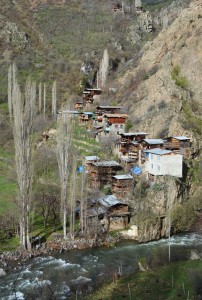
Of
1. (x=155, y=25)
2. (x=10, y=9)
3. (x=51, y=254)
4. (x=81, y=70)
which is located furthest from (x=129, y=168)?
(x=10, y=9)

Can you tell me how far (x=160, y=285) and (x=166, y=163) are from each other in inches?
767

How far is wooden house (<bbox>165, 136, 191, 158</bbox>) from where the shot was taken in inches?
1886

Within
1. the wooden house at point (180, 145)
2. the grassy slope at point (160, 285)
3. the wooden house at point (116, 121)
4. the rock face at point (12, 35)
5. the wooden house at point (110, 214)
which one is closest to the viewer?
the grassy slope at point (160, 285)

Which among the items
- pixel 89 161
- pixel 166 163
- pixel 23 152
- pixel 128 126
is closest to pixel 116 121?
pixel 128 126

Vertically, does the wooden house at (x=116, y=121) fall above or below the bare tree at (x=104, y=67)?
below

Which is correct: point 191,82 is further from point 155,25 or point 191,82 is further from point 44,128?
point 155,25

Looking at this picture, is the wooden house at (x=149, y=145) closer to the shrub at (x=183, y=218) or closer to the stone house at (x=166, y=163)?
the stone house at (x=166, y=163)

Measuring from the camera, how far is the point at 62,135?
123ft

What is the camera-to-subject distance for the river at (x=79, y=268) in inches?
1051

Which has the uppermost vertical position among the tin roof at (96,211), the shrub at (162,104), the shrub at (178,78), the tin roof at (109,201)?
the shrub at (178,78)

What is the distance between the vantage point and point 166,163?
4359 cm

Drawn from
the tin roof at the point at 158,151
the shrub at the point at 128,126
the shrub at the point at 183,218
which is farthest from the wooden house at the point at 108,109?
the shrub at the point at 183,218

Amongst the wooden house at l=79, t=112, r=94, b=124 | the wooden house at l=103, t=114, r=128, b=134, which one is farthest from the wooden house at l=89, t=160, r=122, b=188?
the wooden house at l=79, t=112, r=94, b=124

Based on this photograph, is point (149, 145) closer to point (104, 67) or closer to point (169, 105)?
point (169, 105)
